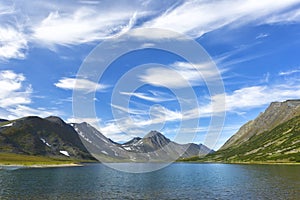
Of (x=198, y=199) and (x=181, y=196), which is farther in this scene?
(x=181, y=196)

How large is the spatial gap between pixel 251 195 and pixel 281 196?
657 centimetres

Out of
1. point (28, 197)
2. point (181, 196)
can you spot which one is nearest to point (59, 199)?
point (28, 197)

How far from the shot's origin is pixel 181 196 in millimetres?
68938

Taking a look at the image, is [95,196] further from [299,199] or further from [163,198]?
[299,199]

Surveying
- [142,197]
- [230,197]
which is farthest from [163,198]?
[230,197]

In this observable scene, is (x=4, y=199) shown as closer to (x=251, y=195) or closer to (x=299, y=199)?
(x=251, y=195)

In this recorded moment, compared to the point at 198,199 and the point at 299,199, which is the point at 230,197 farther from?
the point at 299,199

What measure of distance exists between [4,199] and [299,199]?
202 feet

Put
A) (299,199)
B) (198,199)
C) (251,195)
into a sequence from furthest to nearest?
(251,195) → (198,199) → (299,199)

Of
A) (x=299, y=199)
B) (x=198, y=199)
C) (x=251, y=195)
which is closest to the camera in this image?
(x=299, y=199)

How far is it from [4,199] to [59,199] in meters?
11.5

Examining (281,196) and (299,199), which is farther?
(281,196)

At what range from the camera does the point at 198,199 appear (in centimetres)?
6438

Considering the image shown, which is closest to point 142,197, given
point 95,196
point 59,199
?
point 95,196
